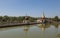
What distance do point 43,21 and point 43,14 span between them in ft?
8.56

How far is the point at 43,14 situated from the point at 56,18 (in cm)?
956

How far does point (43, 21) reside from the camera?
113 feet

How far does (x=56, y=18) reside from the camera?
144 ft

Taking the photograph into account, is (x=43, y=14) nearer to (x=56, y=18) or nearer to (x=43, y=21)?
(x=43, y=21)

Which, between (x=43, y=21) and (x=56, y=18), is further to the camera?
(x=56, y=18)

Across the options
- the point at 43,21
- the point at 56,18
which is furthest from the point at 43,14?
the point at 56,18

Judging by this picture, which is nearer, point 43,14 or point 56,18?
point 43,14

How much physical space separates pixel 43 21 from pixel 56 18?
1095cm

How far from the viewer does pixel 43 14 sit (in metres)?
36.1
